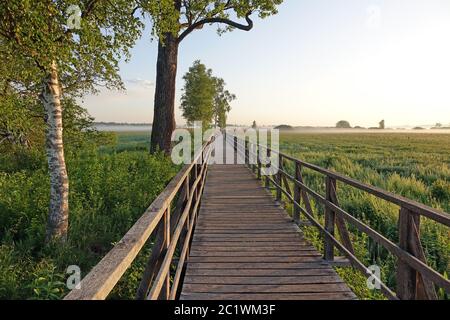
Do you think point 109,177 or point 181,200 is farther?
point 109,177

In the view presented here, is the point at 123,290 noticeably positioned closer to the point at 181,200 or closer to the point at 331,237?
the point at 181,200

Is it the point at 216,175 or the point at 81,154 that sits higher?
the point at 81,154

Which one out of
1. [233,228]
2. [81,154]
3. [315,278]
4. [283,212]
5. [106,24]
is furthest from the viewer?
[81,154]

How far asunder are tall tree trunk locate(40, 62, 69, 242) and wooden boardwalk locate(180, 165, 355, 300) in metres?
2.32

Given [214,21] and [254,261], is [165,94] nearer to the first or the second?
[214,21]

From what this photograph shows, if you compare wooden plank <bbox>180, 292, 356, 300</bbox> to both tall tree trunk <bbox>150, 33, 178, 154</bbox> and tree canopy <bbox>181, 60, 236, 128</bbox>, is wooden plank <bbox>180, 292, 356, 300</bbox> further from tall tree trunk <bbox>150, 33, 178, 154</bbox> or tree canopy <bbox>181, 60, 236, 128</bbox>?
tree canopy <bbox>181, 60, 236, 128</bbox>

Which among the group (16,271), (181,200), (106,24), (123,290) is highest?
(106,24)

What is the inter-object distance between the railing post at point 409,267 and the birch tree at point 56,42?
4518 millimetres

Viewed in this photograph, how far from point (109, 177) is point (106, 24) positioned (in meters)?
4.04

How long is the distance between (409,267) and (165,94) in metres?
10.5

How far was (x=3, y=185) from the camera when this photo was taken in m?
7.48

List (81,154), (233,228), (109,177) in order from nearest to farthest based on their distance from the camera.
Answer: (233,228)
(109,177)
(81,154)

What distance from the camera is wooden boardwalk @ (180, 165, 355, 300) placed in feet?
12.1
